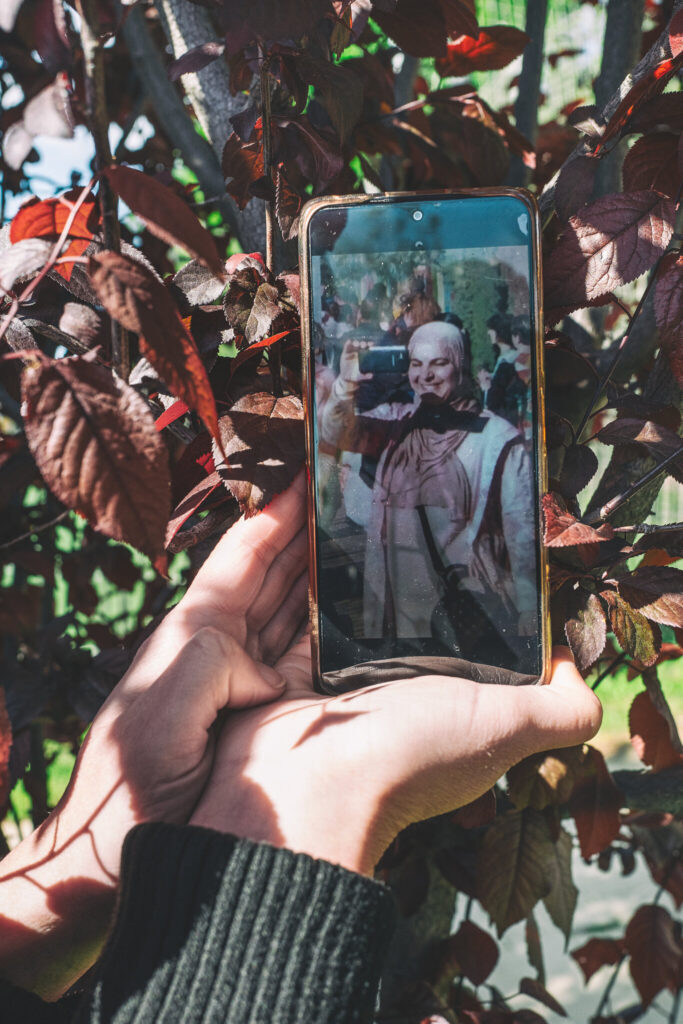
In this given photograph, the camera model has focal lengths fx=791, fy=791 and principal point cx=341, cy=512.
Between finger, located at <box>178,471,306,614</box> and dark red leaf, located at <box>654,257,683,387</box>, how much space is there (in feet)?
1.13

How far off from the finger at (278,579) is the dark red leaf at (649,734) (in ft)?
1.61

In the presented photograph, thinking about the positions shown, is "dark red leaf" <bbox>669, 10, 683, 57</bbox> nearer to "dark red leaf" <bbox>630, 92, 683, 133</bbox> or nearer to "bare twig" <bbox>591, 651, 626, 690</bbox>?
"dark red leaf" <bbox>630, 92, 683, 133</bbox>

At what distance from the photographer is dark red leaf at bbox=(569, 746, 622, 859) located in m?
0.98

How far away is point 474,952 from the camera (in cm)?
108

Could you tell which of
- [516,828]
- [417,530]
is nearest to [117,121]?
[417,530]

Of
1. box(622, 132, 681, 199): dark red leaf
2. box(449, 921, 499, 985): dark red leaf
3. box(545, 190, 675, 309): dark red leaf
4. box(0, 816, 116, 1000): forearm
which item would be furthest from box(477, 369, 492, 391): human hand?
box(449, 921, 499, 985): dark red leaf

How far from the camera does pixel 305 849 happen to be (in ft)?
2.09

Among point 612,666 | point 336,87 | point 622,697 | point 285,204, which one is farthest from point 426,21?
point 622,697

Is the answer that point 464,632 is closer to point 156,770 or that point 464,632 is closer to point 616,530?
point 616,530

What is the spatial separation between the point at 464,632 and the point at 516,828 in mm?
364

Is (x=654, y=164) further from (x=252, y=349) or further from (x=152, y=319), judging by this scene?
(x=152, y=319)

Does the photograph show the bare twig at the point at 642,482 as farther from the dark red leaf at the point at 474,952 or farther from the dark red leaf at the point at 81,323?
the dark red leaf at the point at 474,952

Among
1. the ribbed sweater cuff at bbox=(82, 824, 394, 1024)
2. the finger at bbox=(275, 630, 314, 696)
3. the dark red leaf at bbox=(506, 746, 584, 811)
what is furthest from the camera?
the dark red leaf at bbox=(506, 746, 584, 811)

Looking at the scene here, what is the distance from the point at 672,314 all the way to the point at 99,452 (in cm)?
47
